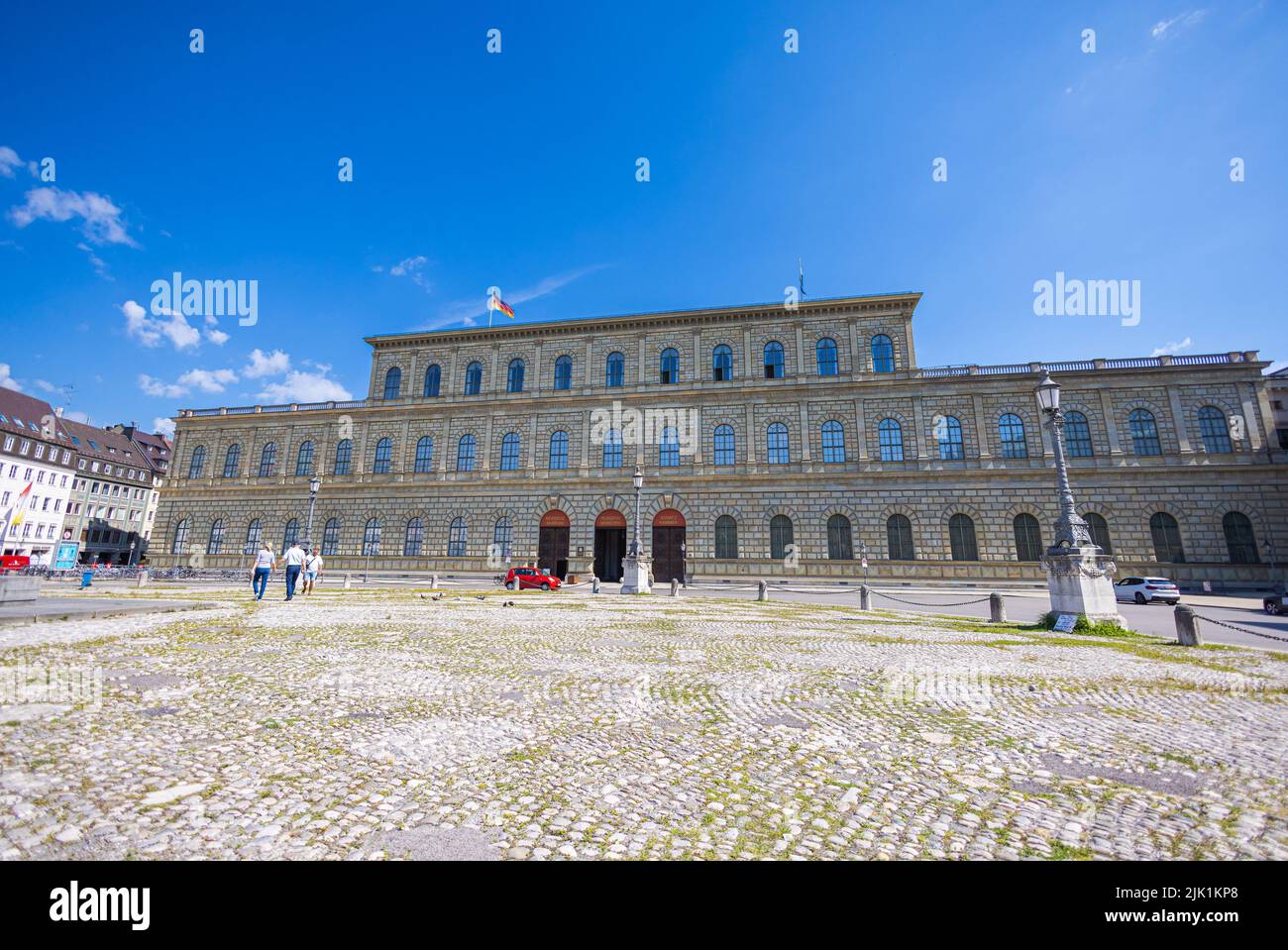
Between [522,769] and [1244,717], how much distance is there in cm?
640

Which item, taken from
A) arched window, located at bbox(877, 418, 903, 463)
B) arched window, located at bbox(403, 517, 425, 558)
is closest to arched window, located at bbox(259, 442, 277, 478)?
arched window, located at bbox(403, 517, 425, 558)

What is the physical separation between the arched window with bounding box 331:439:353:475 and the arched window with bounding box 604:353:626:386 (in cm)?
1973

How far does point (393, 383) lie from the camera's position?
39.9 metres

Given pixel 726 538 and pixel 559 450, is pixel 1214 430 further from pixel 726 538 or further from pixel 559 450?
pixel 559 450

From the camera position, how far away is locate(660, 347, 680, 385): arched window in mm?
35750

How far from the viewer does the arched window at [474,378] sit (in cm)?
3878

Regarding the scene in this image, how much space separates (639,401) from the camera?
34.8m

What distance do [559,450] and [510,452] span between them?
11.8 ft

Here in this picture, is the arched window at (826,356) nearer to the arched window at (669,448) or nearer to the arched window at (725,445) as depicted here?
the arched window at (725,445)

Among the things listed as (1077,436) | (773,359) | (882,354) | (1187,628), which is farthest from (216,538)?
(1077,436)

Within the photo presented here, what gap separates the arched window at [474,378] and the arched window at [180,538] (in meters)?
23.6

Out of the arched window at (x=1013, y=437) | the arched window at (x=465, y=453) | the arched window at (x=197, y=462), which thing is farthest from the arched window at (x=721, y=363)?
the arched window at (x=197, y=462)
